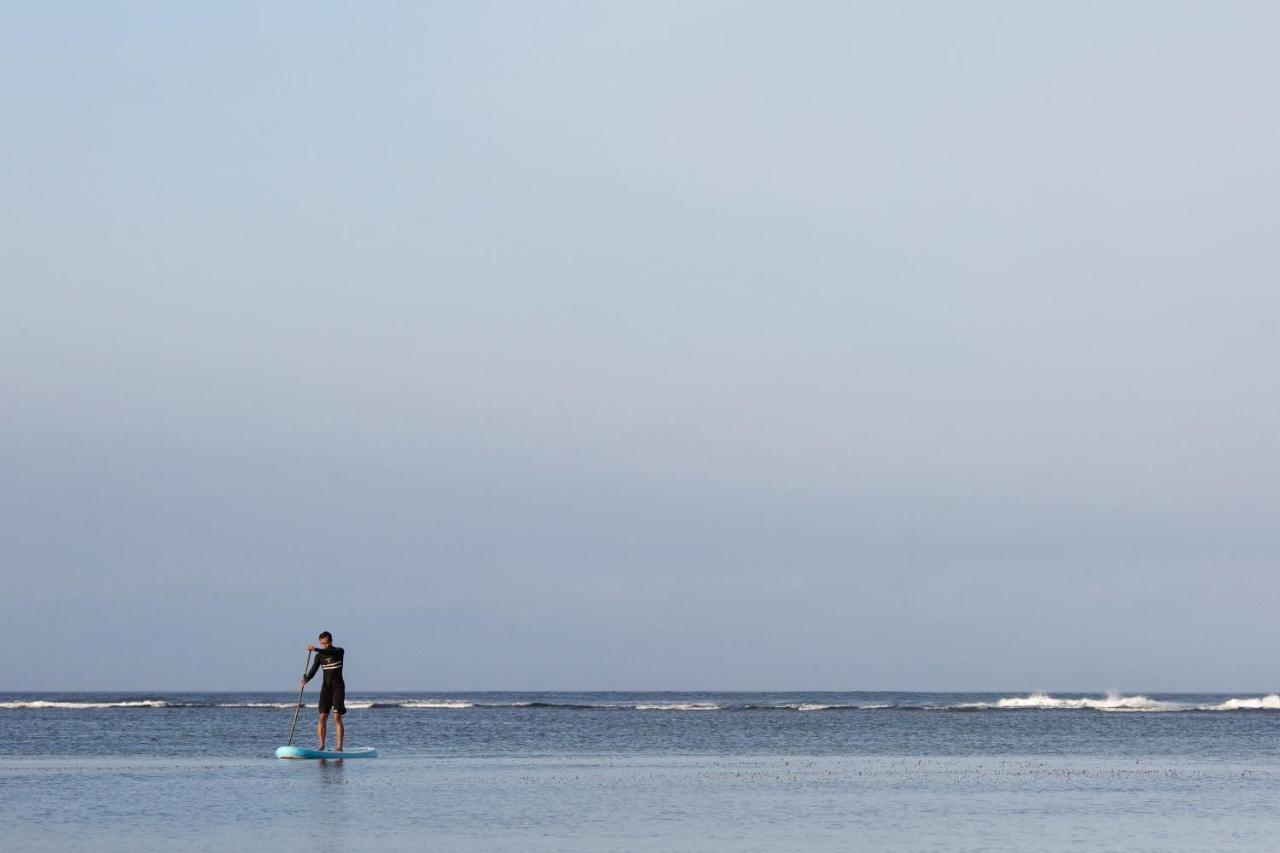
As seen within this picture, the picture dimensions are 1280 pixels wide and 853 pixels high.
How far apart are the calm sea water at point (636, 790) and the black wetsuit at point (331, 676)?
1.19m

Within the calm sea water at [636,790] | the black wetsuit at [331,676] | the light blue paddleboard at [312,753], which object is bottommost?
the calm sea water at [636,790]

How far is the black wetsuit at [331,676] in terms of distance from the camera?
30.1 metres

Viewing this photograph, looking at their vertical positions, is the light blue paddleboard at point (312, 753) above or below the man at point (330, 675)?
below

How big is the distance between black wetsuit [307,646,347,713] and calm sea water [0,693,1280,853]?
47.0 inches

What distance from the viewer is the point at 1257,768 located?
31.3 meters

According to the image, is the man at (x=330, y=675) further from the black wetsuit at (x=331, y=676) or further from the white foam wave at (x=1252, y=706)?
the white foam wave at (x=1252, y=706)

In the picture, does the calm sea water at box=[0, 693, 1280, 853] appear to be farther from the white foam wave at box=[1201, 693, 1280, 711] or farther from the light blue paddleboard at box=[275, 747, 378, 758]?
the white foam wave at box=[1201, 693, 1280, 711]

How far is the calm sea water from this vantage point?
1816 cm

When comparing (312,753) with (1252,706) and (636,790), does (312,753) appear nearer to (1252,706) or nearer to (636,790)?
(636,790)

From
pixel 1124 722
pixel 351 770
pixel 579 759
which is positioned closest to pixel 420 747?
pixel 579 759

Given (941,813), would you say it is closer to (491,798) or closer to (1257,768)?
(491,798)

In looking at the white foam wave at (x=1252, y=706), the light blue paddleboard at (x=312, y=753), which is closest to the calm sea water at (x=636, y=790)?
the light blue paddleboard at (x=312, y=753)

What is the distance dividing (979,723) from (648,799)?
33.8 meters

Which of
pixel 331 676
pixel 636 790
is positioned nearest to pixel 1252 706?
pixel 331 676
